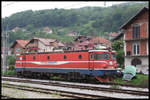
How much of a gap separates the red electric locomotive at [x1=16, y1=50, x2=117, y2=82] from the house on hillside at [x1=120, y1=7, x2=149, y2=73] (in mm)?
8528

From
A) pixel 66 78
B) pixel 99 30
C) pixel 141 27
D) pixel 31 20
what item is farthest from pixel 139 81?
pixel 99 30

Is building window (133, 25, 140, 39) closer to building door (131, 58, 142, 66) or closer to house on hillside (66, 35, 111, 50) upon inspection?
building door (131, 58, 142, 66)

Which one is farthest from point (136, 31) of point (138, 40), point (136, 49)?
point (136, 49)

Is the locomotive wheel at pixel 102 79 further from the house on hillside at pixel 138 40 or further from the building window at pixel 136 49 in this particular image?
the building window at pixel 136 49

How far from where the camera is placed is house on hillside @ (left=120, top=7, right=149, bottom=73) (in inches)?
1120

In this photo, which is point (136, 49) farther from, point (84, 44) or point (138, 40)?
point (84, 44)

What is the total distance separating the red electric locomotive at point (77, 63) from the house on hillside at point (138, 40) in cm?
853

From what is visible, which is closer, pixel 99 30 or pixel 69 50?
pixel 69 50

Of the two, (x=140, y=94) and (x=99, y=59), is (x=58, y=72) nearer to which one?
(x=99, y=59)

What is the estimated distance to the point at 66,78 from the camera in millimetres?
23859

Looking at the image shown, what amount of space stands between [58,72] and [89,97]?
11.9m

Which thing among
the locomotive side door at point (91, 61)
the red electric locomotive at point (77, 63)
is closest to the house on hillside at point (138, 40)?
the red electric locomotive at point (77, 63)

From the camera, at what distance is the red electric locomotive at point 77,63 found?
2088cm

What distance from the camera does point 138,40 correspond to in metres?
29.5
